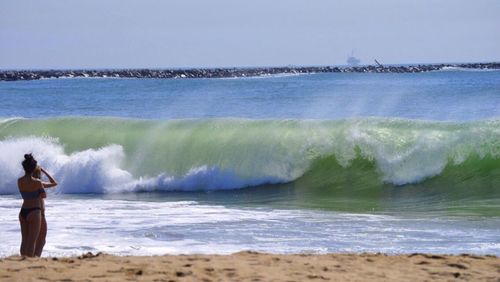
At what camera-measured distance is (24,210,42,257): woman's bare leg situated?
9531mm

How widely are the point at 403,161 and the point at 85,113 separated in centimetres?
2381

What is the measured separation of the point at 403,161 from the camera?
18078 millimetres

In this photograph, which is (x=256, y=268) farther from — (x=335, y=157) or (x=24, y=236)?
(x=335, y=157)

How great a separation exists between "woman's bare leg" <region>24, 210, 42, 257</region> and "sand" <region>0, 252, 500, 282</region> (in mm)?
549

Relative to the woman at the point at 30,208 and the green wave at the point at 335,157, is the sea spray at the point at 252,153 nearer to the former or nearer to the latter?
the green wave at the point at 335,157

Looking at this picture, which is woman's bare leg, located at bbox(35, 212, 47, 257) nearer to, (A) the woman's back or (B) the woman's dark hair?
(A) the woman's back

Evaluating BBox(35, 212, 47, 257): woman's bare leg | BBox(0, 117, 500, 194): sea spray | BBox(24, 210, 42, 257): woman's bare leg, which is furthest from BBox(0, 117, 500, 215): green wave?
BBox(24, 210, 42, 257): woman's bare leg

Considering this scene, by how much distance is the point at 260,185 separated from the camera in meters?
18.2

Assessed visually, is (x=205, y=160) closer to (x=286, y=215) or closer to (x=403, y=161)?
(x=403, y=161)

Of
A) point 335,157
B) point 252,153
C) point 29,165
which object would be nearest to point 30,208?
point 29,165

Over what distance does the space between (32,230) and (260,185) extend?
8.95 m

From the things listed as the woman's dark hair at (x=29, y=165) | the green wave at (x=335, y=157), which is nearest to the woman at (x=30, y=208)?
the woman's dark hair at (x=29, y=165)

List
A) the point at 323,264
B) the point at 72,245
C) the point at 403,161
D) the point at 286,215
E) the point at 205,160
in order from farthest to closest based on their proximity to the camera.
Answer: the point at 205,160, the point at 403,161, the point at 286,215, the point at 72,245, the point at 323,264

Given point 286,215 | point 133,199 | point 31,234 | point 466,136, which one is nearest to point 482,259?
point 31,234
